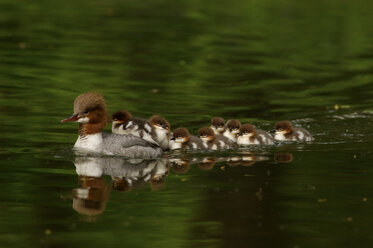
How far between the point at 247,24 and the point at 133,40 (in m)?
4.60

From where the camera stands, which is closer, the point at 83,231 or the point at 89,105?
the point at 83,231

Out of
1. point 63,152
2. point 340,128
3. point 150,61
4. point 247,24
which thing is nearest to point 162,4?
point 247,24

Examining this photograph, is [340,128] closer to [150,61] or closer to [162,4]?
[150,61]

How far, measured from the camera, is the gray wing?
10.1 meters

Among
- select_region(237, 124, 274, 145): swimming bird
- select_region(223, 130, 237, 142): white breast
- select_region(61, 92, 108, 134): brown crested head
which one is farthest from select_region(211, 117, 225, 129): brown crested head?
select_region(61, 92, 108, 134): brown crested head

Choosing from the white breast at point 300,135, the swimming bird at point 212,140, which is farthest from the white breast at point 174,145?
the white breast at point 300,135

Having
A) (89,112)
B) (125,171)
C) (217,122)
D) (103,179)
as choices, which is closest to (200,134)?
(217,122)

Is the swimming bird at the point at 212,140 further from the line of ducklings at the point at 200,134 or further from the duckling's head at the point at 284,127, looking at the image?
the duckling's head at the point at 284,127

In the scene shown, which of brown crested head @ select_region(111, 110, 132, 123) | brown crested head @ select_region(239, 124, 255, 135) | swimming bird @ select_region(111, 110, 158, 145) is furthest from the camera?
brown crested head @ select_region(239, 124, 255, 135)

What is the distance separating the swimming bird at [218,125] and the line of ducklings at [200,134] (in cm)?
1

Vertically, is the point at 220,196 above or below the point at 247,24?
below

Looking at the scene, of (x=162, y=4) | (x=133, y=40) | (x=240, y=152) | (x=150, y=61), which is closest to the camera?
(x=240, y=152)

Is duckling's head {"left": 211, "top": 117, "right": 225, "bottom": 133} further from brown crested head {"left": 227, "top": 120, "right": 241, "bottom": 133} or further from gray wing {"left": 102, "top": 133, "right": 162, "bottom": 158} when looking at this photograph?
gray wing {"left": 102, "top": 133, "right": 162, "bottom": 158}

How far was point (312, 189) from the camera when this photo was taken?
8.58m
